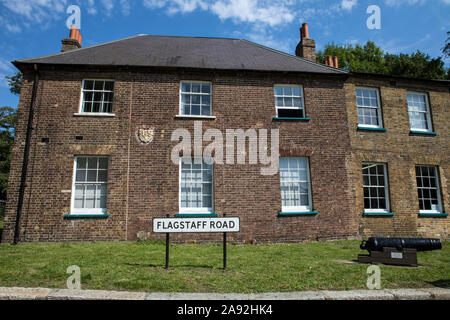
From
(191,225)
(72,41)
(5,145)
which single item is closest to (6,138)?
(5,145)

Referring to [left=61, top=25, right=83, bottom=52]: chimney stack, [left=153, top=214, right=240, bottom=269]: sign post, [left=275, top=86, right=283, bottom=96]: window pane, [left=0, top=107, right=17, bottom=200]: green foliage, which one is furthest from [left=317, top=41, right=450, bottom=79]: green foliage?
[left=0, top=107, right=17, bottom=200]: green foliage

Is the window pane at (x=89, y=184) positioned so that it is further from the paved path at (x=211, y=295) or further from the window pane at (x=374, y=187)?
the window pane at (x=374, y=187)

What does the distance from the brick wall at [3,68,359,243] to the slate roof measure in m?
0.48

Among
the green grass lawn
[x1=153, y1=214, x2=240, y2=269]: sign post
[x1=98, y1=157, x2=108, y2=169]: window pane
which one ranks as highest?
[x1=98, y1=157, x2=108, y2=169]: window pane

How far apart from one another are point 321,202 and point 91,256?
814 centimetres

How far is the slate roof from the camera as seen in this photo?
11481 millimetres

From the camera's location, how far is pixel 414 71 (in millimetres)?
26781

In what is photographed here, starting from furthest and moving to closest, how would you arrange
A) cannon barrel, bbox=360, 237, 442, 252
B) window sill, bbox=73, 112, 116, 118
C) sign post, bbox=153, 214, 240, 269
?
window sill, bbox=73, 112, 116, 118 < cannon barrel, bbox=360, 237, 442, 252 < sign post, bbox=153, 214, 240, 269

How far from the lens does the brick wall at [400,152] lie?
1161 centimetres

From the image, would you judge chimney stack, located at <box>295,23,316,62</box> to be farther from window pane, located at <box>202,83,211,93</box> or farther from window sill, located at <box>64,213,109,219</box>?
window sill, located at <box>64,213,109,219</box>

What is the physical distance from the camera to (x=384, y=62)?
28.8 metres

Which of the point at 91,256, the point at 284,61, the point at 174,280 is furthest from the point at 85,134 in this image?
the point at 284,61

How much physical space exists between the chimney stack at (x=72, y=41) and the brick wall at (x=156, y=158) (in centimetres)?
278

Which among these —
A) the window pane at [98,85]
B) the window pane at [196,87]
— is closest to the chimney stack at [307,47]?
the window pane at [196,87]
